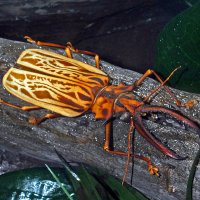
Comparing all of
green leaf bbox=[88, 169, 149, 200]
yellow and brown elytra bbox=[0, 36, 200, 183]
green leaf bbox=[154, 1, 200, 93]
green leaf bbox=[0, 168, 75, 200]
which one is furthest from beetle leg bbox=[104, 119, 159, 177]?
green leaf bbox=[154, 1, 200, 93]

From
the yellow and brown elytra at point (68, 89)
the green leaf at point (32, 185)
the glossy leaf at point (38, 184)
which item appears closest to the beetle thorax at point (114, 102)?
the yellow and brown elytra at point (68, 89)

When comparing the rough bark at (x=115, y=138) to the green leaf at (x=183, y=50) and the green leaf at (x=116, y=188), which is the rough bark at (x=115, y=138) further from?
the green leaf at (x=183, y=50)

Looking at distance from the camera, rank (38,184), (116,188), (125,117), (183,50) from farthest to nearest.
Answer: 1. (183,50)
2. (38,184)
3. (125,117)
4. (116,188)

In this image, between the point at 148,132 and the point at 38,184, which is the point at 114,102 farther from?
the point at 38,184

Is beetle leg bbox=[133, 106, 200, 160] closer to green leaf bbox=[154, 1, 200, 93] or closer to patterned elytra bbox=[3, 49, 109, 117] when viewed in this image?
patterned elytra bbox=[3, 49, 109, 117]

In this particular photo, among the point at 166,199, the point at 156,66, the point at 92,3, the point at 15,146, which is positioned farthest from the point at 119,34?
the point at 166,199

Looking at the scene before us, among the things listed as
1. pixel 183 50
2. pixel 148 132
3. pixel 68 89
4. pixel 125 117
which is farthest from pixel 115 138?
pixel 183 50
